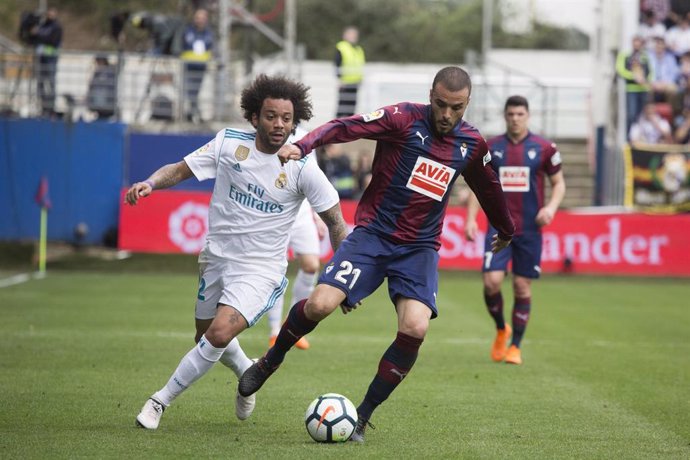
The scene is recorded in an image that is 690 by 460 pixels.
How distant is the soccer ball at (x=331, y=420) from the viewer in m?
7.04

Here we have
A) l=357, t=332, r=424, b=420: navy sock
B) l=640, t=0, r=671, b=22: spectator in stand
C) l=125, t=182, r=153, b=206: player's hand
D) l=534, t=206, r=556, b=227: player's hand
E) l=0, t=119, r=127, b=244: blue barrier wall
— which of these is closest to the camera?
l=125, t=182, r=153, b=206: player's hand

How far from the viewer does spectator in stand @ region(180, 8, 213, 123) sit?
23.8 meters

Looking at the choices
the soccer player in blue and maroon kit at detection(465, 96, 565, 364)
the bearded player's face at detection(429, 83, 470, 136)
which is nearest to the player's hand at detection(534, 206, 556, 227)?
the soccer player in blue and maroon kit at detection(465, 96, 565, 364)

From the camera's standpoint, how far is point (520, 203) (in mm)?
11469

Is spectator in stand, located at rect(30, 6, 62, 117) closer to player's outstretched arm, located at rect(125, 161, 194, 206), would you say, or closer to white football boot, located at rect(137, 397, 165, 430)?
player's outstretched arm, located at rect(125, 161, 194, 206)

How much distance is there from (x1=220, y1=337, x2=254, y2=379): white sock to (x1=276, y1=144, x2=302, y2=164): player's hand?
5.56 feet

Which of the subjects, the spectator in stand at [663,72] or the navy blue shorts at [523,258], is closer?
the navy blue shorts at [523,258]

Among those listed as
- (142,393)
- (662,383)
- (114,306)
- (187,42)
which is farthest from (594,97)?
(142,393)

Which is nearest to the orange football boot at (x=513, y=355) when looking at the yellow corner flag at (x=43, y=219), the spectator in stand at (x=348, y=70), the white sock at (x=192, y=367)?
the white sock at (x=192, y=367)

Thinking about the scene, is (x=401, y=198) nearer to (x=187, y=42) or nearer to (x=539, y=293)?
(x=539, y=293)

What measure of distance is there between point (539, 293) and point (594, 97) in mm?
12544

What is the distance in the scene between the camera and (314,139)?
6.88 meters

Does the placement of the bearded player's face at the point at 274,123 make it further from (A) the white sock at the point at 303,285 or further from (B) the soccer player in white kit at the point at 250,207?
(A) the white sock at the point at 303,285

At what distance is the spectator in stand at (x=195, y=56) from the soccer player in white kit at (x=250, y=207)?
53.6ft
